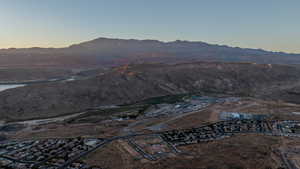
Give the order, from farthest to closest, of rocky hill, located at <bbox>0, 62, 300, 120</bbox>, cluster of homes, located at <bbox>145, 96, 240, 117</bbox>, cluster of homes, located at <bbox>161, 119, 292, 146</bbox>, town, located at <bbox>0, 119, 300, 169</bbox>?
rocky hill, located at <bbox>0, 62, 300, 120</bbox>, cluster of homes, located at <bbox>145, 96, 240, 117</bbox>, cluster of homes, located at <bbox>161, 119, 292, 146</bbox>, town, located at <bbox>0, 119, 300, 169</bbox>

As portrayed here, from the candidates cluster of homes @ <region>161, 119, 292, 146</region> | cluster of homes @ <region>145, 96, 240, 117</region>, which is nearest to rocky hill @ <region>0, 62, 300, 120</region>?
cluster of homes @ <region>145, 96, 240, 117</region>

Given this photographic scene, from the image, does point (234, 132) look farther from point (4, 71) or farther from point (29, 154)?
point (4, 71)

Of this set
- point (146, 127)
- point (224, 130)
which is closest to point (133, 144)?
point (146, 127)

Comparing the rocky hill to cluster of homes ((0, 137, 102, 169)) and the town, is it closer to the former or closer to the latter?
cluster of homes ((0, 137, 102, 169))

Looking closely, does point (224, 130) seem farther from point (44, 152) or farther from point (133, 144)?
point (44, 152)

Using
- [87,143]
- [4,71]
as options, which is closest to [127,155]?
[87,143]
